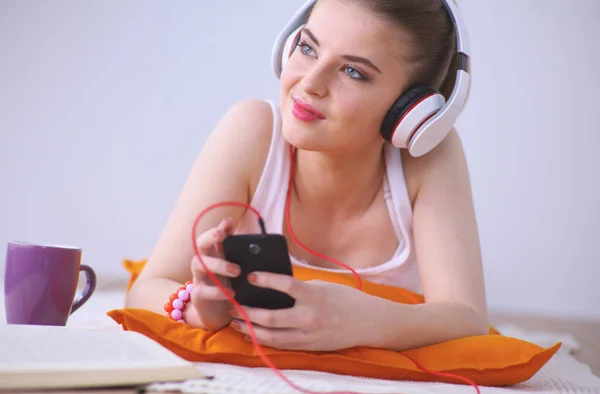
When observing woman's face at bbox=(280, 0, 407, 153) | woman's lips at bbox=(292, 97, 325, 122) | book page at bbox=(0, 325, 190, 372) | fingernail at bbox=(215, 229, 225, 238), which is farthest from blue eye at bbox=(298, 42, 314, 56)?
book page at bbox=(0, 325, 190, 372)

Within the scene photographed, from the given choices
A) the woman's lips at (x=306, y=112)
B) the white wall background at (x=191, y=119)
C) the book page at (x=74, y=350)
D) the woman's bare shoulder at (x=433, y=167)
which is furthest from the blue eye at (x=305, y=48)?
the white wall background at (x=191, y=119)

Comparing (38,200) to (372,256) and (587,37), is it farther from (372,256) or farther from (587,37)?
(587,37)

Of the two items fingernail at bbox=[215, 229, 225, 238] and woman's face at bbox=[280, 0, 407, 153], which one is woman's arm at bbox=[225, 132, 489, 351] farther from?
woman's face at bbox=[280, 0, 407, 153]

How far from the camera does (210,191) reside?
1.47 metres

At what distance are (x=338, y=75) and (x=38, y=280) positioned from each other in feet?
2.09

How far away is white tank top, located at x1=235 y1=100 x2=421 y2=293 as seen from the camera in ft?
5.17

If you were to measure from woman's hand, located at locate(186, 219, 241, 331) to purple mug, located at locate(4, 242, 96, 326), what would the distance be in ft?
0.70

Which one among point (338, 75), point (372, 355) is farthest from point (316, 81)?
point (372, 355)

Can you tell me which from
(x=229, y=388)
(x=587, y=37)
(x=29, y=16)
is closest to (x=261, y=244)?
(x=229, y=388)

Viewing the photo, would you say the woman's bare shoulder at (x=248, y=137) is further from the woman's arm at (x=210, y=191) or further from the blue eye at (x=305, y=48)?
the blue eye at (x=305, y=48)

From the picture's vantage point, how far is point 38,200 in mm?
3570

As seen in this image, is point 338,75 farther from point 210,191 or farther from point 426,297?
point 426,297

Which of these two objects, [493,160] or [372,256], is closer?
[372,256]

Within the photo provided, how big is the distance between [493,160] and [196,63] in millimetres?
1722
